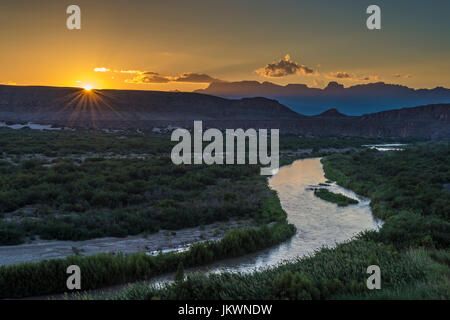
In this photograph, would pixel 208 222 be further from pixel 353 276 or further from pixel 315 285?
pixel 315 285

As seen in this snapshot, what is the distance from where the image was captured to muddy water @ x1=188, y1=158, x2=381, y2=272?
13672 millimetres

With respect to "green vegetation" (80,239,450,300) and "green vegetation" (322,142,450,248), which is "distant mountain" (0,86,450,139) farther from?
"green vegetation" (80,239,450,300)

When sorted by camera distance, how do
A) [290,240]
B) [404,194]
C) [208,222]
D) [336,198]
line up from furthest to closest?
[336,198]
[404,194]
[208,222]
[290,240]

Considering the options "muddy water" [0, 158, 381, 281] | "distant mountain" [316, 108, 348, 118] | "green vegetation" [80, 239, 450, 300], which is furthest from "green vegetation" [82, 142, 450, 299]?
"distant mountain" [316, 108, 348, 118]

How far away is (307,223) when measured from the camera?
18984mm

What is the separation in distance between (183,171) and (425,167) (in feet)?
69.0

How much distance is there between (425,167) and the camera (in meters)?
34.6

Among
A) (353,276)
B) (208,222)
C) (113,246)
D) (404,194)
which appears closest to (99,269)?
(113,246)

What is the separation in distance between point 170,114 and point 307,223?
116819mm

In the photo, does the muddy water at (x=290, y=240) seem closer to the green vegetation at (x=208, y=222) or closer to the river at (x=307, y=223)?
the river at (x=307, y=223)

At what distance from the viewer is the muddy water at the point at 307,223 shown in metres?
13.7

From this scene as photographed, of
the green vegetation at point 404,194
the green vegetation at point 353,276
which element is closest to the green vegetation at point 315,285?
the green vegetation at point 353,276

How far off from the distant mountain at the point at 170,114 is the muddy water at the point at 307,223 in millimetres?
74034
